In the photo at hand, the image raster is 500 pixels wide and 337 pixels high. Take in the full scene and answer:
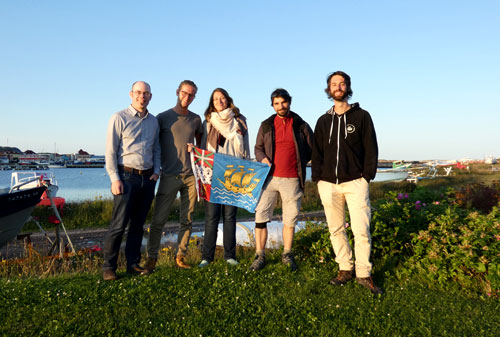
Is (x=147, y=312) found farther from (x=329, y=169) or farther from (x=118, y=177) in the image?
(x=329, y=169)

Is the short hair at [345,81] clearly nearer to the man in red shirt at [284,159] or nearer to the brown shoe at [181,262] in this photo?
the man in red shirt at [284,159]

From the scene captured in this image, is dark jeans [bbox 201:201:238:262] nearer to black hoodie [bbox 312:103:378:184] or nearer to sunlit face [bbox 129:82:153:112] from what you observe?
black hoodie [bbox 312:103:378:184]

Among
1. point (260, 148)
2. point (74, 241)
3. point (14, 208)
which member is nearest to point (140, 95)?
point (260, 148)

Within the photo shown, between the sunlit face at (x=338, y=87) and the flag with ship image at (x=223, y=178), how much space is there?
180cm

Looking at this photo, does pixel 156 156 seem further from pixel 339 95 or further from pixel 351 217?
pixel 351 217

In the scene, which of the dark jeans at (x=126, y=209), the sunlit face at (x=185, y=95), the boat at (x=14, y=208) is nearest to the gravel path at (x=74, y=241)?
the boat at (x=14, y=208)

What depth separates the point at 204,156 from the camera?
598 cm

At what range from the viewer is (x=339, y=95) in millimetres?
4973

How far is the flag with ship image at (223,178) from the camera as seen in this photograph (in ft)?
19.3

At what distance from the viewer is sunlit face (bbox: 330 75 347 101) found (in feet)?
16.3

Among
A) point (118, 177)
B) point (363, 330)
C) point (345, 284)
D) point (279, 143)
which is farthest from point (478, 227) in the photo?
point (118, 177)

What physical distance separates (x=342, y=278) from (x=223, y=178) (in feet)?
8.35

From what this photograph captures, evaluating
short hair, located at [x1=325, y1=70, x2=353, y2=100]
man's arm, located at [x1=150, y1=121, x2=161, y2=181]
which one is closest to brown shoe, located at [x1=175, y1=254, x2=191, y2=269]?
man's arm, located at [x1=150, y1=121, x2=161, y2=181]

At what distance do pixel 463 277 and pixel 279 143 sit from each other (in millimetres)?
3290
